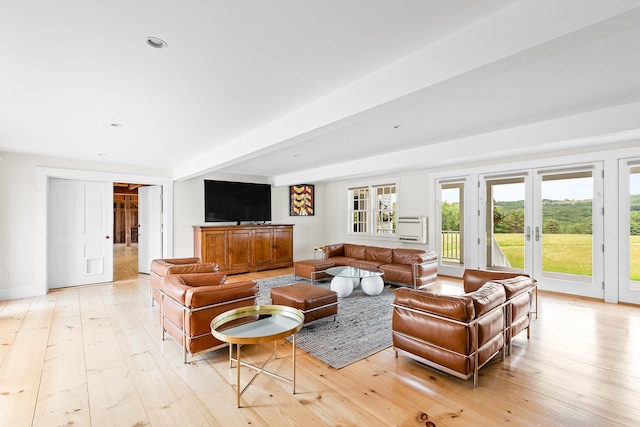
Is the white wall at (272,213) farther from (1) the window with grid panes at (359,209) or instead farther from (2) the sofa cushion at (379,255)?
(2) the sofa cushion at (379,255)

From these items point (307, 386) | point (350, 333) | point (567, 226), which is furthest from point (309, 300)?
point (567, 226)

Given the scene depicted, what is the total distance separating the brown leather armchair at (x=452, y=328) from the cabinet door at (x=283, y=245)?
525cm

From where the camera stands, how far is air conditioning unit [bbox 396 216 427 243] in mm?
6812

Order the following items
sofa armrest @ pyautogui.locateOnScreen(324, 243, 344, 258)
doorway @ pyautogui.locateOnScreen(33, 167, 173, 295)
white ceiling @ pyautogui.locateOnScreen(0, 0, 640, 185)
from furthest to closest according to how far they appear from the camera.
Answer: sofa armrest @ pyautogui.locateOnScreen(324, 243, 344, 258) → doorway @ pyautogui.locateOnScreen(33, 167, 173, 295) → white ceiling @ pyautogui.locateOnScreen(0, 0, 640, 185)

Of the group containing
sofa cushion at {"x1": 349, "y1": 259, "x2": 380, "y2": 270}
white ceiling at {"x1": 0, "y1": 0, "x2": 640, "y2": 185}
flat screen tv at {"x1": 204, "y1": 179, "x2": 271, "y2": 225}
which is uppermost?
white ceiling at {"x1": 0, "y1": 0, "x2": 640, "y2": 185}

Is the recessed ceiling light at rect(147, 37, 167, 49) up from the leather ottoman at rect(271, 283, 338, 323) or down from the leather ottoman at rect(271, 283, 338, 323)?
up

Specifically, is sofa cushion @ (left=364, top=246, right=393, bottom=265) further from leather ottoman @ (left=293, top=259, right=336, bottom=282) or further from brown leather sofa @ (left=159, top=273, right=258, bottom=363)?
brown leather sofa @ (left=159, top=273, right=258, bottom=363)

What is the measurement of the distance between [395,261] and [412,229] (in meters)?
1.24

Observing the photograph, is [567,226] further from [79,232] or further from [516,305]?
[79,232]

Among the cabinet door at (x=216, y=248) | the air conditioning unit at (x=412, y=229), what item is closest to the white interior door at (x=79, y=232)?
the cabinet door at (x=216, y=248)

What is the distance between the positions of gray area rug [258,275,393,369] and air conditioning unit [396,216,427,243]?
8.14 ft

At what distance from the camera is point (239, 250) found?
23.2 ft

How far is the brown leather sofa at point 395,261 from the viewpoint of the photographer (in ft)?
17.7

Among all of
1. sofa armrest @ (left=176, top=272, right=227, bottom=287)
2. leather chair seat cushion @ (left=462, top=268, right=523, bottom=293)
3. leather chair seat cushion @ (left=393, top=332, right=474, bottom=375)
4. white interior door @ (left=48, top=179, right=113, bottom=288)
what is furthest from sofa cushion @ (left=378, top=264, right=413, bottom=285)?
white interior door @ (left=48, top=179, right=113, bottom=288)
